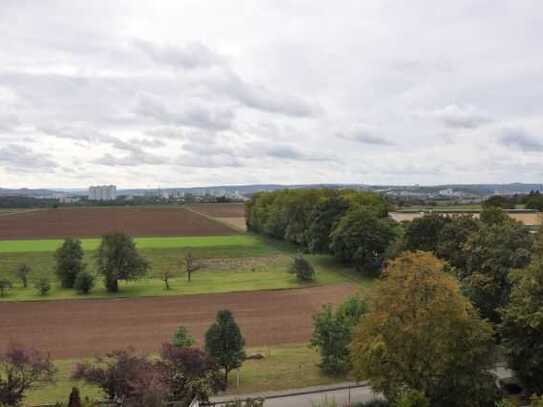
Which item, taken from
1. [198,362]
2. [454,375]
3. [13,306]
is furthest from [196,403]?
[13,306]

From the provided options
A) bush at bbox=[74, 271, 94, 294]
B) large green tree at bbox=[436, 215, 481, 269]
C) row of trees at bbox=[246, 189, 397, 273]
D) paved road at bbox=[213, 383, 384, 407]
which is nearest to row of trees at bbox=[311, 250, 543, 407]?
paved road at bbox=[213, 383, 384, 407]

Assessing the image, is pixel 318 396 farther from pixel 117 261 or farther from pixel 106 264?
pixel 106 264

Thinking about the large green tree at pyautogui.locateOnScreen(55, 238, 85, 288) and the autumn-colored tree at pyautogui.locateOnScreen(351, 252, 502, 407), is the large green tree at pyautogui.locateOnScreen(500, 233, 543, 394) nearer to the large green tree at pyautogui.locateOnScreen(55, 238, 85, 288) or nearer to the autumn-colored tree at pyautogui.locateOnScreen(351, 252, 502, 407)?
the autumn-colored tree at pyautogui.locateOnScreen(351, 252, 502, 407)

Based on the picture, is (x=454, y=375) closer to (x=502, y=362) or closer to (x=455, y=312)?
(x=455, y=312)

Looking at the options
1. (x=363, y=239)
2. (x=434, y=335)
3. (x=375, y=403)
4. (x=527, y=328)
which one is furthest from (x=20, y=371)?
(x=363, y=239)

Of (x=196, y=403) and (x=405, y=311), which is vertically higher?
(x=405, y=311)

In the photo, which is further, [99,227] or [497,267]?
[99,227]
